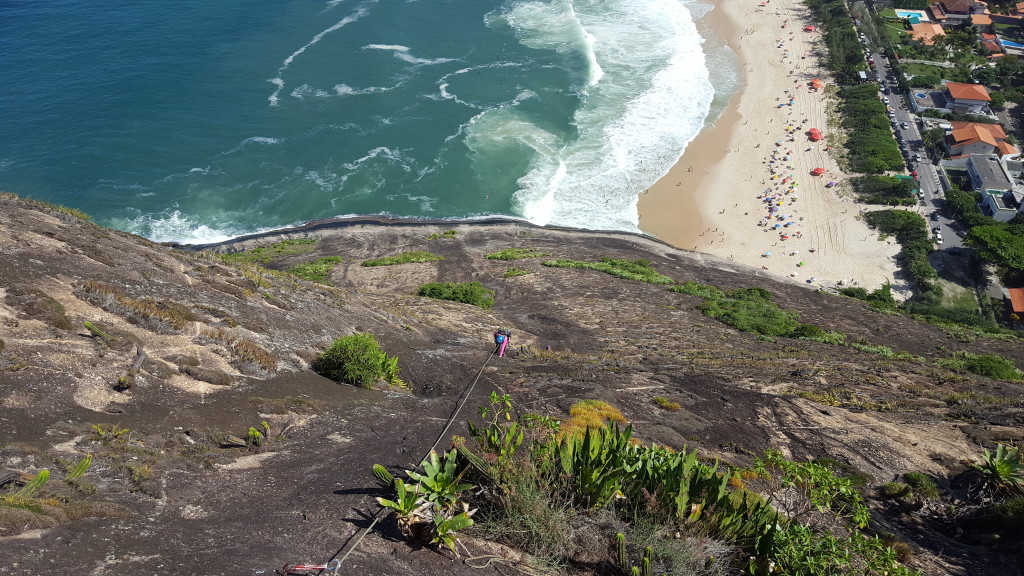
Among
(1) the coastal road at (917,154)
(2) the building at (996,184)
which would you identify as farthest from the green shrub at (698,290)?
(2) the building at (996,184)

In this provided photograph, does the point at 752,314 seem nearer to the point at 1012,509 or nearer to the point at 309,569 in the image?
the point at 1012,509

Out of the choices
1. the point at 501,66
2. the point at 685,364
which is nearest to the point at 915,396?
the point at 685,364

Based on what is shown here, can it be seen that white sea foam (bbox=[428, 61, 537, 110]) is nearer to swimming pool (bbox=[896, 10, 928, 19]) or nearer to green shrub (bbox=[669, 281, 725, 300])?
green shrub (bbox=[669, 281, 725, 300])

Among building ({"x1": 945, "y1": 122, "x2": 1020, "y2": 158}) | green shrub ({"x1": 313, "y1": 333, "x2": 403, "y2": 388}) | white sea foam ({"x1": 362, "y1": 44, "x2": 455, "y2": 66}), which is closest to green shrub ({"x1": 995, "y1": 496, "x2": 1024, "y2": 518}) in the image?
green shrub ({"x1": 313, "y1": 333, "x2": 403, "y2": 388})

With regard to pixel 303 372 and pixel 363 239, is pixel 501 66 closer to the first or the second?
pixel 363 239

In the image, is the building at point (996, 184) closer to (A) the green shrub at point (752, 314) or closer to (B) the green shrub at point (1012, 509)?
(A) the green shrub at point (752, 314)

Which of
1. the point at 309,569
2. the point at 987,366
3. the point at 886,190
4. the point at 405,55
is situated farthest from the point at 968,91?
the point at 309,569
